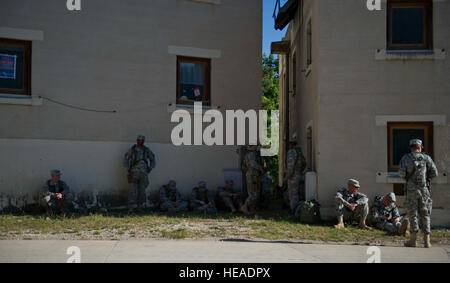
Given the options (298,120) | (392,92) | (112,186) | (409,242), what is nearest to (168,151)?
(112,186)

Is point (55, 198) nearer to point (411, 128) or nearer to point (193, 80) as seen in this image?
point (193, 80)

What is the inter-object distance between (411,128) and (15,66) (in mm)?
9586

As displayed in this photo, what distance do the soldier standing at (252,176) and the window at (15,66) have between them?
5736mm

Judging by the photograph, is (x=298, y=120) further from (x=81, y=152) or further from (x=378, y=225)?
(x=81, y=152)

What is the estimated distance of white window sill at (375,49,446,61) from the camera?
37.4ft

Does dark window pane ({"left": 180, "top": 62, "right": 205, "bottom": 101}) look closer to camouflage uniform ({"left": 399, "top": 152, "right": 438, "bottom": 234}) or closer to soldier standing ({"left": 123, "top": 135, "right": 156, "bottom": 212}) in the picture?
soldier standing ({"left": 123, "top": 135, "right": 156, "bottom": 212})

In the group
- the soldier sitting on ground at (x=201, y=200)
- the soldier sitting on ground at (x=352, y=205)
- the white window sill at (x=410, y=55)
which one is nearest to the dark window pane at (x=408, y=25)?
the white window sill at (x=410, y=55)

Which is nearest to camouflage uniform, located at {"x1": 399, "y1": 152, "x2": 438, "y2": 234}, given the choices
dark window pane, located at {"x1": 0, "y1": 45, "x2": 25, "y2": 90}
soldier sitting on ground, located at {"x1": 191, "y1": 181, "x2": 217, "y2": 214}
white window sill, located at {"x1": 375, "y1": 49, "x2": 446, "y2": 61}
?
white window sill, located at {"x1": 375, "y1": 49, "x2": 446, "y2": 61}

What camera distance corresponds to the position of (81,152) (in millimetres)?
12406

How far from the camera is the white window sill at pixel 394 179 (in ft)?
36.7

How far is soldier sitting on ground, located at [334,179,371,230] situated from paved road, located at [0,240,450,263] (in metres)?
2.11

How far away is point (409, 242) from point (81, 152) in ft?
26.0

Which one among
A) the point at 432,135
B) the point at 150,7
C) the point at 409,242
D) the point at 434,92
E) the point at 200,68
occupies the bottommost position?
the point at 409,242

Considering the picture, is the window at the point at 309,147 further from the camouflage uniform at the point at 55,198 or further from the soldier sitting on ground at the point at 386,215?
the camouflage uniform at the point at 55,198
